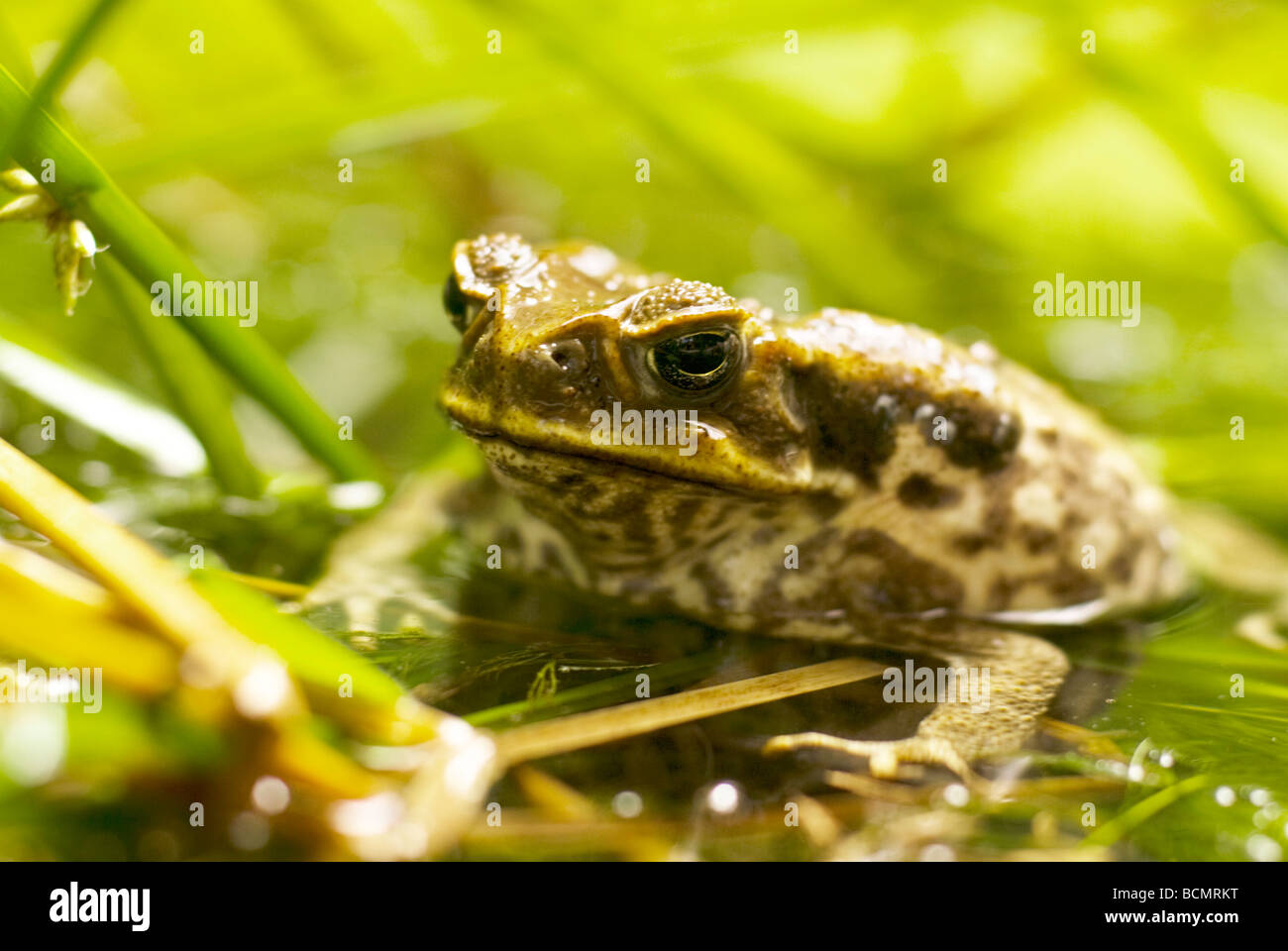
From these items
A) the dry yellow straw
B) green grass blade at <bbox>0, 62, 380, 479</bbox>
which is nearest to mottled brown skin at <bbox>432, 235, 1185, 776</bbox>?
the dry yellow straw

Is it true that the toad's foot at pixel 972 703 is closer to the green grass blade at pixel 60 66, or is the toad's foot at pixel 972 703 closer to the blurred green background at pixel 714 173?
the blurred green background at pixel 714 173

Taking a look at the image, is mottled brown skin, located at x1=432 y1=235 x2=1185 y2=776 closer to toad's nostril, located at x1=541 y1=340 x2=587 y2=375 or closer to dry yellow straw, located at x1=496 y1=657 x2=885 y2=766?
toad's nostril, located at x1=541 y1=340 x2=587 y2=375

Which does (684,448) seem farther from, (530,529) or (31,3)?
(31,3)

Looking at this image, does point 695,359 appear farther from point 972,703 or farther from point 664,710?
point 972,703

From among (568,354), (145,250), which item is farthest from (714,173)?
(145,250)

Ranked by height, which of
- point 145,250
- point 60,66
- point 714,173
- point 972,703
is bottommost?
point 972,703

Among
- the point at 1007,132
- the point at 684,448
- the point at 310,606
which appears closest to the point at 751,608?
the point at 684,448

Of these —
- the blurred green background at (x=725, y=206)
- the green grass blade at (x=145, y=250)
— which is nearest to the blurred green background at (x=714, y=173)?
the blurred green background at (x=725, y=206)
